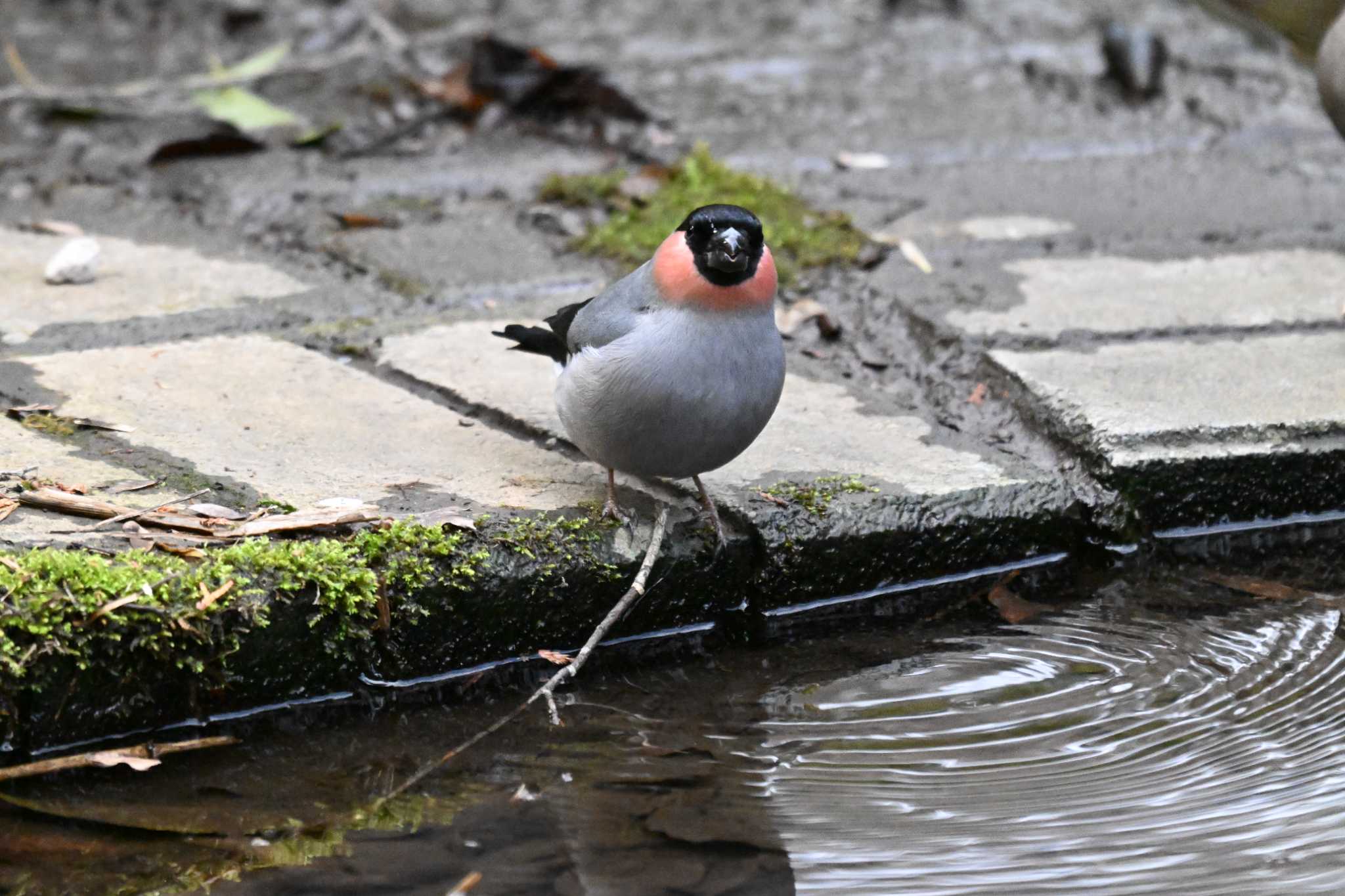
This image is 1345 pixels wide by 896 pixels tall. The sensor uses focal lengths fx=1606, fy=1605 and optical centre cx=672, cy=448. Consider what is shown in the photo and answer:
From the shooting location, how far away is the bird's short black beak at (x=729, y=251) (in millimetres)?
2865

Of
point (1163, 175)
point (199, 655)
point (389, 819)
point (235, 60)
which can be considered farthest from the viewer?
point (235, 60)

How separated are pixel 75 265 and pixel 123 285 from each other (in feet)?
0.42

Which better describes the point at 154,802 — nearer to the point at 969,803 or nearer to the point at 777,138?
Answer: the point at 969,803

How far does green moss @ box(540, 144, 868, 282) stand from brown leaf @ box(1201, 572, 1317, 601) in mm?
1547

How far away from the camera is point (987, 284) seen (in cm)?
426

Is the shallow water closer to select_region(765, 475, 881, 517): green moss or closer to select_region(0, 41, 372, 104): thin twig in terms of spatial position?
select_region(765, 475, 881, 517): green moss

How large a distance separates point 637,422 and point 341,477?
23.3 inches

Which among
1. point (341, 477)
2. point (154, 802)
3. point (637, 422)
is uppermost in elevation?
point (637, 422)

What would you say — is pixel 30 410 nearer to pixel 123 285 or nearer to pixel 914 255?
pixel 123 285

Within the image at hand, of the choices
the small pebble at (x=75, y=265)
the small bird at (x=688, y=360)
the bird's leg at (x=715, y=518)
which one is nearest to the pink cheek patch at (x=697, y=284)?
the small bird at (x=688, y=360)

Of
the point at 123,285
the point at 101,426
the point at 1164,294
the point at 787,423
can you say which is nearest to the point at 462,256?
the point at 123,285

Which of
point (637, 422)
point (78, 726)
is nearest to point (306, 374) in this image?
point (637, 422)

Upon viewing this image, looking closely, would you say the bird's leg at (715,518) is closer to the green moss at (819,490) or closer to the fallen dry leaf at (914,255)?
the green moss at (819,490)

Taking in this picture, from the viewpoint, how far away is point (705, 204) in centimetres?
466
